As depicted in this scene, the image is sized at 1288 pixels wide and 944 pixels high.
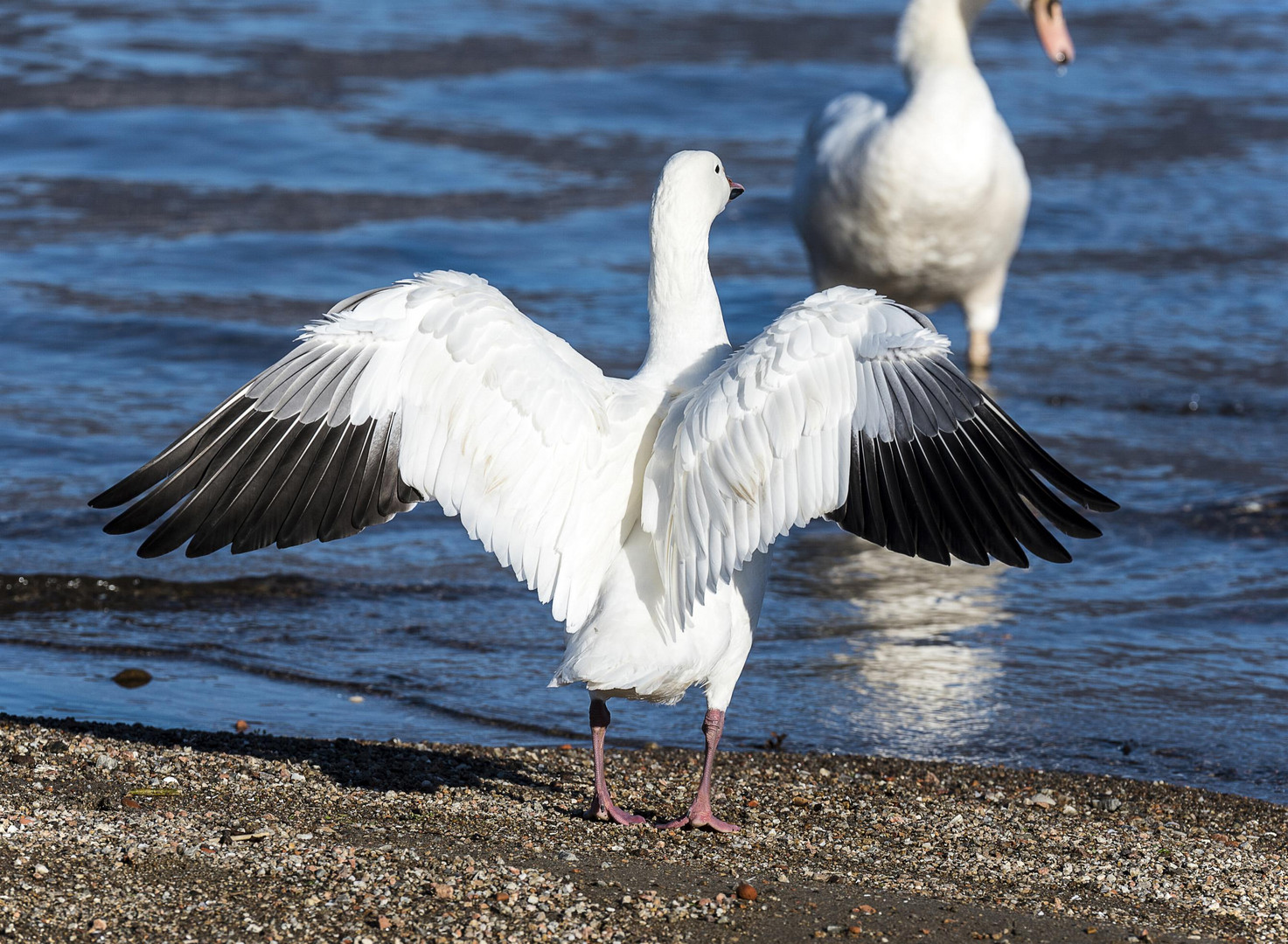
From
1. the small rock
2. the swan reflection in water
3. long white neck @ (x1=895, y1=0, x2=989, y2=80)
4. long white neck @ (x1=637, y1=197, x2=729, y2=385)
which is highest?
long white neck @ (x1=895, y1=0, x2=989, y2=80)

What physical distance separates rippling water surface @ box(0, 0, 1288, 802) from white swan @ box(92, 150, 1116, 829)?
1.26 meters

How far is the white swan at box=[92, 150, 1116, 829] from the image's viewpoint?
4.28 m

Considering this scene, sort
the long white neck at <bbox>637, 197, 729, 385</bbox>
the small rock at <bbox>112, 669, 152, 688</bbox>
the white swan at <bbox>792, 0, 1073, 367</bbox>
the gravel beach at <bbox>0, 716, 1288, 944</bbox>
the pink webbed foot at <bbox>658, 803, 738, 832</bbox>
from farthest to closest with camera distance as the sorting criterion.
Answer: the white swan at <bbox>792, 0, 1073, 367</bbox> → the small rock at <bbox>112, 669, 152, 688</bbox> → the long white neck at <bbox>637, 197, 729, 385</bbox> → the pink webbed foot at <bbox>658, 803, 738, 832</bbox> → the gravel beach at <bbox>0, 716, 1288, 944</bbox>

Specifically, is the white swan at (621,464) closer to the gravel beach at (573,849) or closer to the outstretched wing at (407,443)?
the outstretched wing at (407,443)

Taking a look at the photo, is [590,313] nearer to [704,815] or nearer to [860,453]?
[704,815]

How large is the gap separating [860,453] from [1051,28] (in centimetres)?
776

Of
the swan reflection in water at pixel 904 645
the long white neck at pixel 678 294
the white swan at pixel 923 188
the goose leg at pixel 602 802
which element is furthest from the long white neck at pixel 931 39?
the goose leg at pixel 602 802

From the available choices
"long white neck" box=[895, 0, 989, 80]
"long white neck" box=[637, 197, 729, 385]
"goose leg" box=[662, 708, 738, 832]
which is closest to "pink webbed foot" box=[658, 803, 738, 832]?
"goose leg" box=[662, 708, 738, 832]

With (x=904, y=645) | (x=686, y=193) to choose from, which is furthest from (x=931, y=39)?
(x=686, y=193)

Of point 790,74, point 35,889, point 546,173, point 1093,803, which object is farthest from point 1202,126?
point 35,889

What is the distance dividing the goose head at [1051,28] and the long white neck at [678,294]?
6.88 m

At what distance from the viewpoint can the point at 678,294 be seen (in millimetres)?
5008

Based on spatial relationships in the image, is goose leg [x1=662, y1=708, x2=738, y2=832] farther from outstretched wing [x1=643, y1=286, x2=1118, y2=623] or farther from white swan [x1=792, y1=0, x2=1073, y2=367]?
white swan [x1=792, y1=0, x2=1073, y2=367]

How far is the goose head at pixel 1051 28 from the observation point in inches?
438
